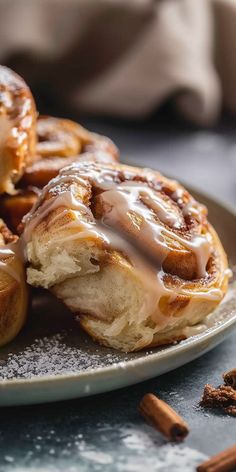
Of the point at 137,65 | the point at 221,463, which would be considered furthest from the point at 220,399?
the point at 137,65

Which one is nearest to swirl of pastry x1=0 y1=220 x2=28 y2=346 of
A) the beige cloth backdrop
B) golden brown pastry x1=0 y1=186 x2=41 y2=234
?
golden brown pastry x1=0 y1=186 x2=41 y2=234

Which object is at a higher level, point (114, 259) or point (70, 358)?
point (114, 259)

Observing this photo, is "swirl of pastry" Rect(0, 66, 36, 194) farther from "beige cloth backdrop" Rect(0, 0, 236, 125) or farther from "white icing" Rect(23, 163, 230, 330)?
"beige cloth backdrop" Rect(0, 0, 236, 125)

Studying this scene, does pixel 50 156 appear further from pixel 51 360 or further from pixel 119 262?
pixel 51 360

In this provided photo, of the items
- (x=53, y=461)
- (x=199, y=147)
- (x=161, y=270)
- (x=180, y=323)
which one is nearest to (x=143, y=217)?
(x=161, y=270)

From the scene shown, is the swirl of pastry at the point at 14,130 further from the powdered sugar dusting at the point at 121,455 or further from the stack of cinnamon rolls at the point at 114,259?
the powdered sugar dusting at the point at 121,455

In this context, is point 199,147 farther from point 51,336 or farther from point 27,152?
point 51,336
